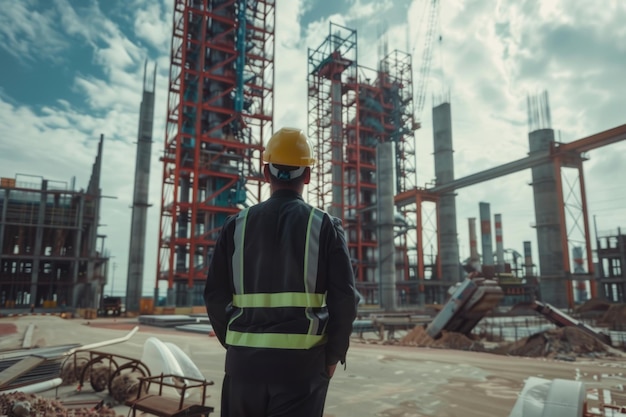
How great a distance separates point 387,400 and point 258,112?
1324 inches

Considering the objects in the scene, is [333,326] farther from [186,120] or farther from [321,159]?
[321,159]

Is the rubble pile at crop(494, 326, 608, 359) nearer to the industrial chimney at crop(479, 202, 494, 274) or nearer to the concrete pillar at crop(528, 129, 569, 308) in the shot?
the concrete pillar at crop(528, 129, 569, 308)

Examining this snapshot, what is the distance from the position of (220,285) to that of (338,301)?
62 centimetres

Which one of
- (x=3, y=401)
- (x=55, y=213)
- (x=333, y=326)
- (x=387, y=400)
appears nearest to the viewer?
(x=333, y=326)

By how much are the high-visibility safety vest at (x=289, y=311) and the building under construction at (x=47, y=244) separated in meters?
40.5

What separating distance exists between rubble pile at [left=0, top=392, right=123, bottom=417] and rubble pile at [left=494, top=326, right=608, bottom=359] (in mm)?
11562

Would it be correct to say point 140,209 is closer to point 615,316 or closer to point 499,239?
point 615,316

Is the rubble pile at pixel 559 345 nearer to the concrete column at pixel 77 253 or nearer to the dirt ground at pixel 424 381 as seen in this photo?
the dirt ground at pixel 424 381

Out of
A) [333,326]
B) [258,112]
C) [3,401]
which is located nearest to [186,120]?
[258,112]

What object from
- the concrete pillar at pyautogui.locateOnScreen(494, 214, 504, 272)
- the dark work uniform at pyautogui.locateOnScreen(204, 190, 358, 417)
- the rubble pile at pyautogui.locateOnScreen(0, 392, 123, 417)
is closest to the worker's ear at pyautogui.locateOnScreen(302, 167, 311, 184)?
the dark work uniform at pyautogui.locateOnScreen(204, 190, 358, 417)

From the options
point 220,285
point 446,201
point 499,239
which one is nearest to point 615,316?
point 446,201

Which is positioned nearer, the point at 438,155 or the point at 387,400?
the point at 387,400

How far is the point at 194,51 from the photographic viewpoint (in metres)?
37.8

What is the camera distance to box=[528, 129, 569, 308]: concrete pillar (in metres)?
30.8
